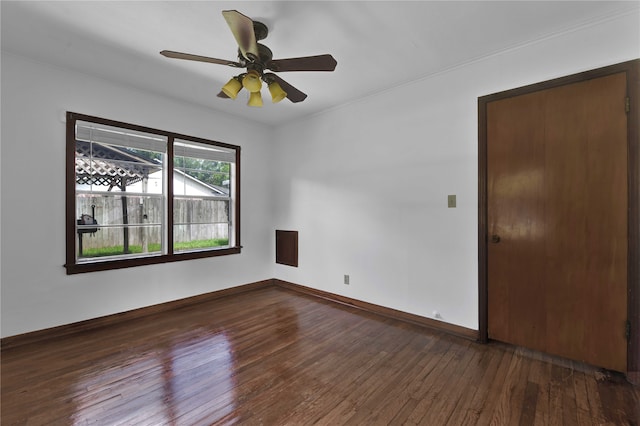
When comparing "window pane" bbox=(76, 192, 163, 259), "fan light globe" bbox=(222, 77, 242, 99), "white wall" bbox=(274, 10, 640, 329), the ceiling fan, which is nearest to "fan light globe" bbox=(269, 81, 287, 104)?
the ceiling fan

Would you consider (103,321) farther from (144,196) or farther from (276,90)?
(276,90)

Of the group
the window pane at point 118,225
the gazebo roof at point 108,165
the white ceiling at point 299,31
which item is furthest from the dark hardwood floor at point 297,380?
the white ceiling at point 299,31

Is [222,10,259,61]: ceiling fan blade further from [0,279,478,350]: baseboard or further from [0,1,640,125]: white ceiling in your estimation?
[0,279,478,350]: baseboard

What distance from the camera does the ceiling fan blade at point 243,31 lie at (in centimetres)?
157

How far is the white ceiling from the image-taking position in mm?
2008

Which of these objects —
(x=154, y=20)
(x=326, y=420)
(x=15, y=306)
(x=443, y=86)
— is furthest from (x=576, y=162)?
(x=15, y=306)

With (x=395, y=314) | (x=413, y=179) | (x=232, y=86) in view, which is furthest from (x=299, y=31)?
(x=395, y=314)

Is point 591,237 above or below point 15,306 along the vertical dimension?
above

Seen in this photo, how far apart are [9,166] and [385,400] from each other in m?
3.87

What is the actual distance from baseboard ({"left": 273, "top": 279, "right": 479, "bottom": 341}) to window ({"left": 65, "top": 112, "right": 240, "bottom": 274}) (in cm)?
141

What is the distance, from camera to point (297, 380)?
2084 millimetres

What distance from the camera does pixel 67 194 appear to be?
9.55 ft

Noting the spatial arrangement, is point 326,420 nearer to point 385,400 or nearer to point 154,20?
point 385,400

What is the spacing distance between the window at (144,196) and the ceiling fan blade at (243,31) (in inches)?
88.3
